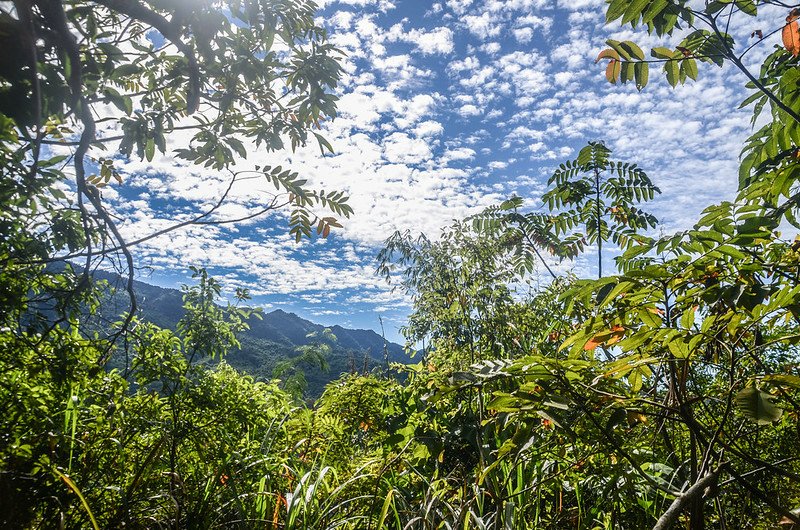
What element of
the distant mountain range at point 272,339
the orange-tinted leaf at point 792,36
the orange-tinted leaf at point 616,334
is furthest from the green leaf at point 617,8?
the distant mountain range at point 272,339

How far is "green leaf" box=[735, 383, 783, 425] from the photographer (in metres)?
0.82

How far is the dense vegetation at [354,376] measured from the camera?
1.20 meters

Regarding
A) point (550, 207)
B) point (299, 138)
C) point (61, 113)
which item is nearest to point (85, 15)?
point (61, 113)

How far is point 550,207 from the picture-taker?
3.63 m

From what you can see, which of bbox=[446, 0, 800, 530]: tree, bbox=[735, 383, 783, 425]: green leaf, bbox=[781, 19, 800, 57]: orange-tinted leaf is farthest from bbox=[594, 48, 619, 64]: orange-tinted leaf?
bbox=[735, 383, 783, 425]: green leaf

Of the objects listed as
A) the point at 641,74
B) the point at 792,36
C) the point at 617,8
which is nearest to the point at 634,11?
the point at 617,8

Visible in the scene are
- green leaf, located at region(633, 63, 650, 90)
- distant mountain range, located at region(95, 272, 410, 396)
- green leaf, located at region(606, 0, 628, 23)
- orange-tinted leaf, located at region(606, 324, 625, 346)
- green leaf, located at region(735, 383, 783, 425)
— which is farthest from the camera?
distant mountain range, located at region(95, 272, 410, 396)

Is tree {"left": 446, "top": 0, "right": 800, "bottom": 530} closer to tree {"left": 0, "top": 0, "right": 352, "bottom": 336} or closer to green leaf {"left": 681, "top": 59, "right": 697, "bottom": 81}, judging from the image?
green leaf {"left": 681, "top": 59, "right": 697, "bottom": 81}

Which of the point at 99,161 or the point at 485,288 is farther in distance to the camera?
the point at 485,288

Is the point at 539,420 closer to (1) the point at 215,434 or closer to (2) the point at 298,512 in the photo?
(2) the point at 298,512

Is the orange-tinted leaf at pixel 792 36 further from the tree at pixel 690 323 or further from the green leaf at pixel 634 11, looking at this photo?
the green leaf at pixel 634 11

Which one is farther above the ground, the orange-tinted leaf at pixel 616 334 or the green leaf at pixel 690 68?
the green leaf at pixel 690 68

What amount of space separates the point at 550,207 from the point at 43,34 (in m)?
3.41

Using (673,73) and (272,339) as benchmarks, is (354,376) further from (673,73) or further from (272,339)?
(272,339)
